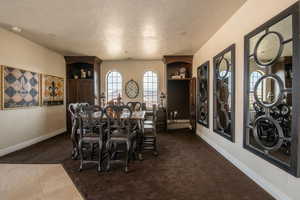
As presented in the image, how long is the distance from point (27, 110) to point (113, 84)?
3293mm

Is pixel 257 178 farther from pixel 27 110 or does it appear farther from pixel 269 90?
pixel 27 110

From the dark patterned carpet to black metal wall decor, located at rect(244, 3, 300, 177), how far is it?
1.92 ft

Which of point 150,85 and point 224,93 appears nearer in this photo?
Answer: point 224,93

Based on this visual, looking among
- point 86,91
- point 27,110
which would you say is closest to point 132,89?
point 86,91

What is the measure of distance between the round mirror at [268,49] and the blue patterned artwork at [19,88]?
4.70m

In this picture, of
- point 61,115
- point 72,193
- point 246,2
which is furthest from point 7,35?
point 246,2

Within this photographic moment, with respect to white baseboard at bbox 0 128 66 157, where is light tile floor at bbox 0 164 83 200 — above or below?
below

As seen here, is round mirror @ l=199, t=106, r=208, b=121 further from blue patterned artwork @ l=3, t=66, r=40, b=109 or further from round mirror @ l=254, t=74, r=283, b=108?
blue patterned artwork @ l=3, t=66, r=40, b=109

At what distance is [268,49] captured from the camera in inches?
85.6

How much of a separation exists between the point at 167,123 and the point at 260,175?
4.06 m

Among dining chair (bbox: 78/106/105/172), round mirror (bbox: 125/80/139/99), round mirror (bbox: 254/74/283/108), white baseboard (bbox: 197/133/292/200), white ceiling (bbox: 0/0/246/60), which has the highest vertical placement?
white ceiling (bbox: 0/0/246/60)

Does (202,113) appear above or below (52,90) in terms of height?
below

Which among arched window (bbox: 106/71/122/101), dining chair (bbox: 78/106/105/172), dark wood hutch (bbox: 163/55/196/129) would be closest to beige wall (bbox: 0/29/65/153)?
arched window (bbox: 106/71/122/101)

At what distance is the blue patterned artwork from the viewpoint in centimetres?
371
